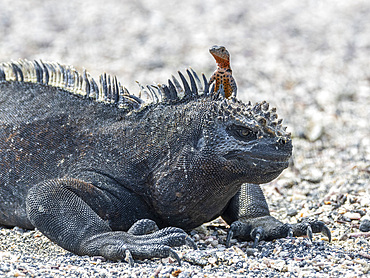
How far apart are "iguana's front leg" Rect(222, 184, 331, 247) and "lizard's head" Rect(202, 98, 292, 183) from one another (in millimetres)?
703

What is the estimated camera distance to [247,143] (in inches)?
224

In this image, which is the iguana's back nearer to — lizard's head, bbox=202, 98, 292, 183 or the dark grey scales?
the dark grey scales

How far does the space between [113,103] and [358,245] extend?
2.96 meters

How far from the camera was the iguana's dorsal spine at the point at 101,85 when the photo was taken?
620 cm

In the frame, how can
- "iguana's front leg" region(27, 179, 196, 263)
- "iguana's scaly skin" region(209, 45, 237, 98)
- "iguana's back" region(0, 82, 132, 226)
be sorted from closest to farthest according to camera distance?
"iguana's front leg" region(27, 179, 196, 263) → "iguana's scaly skin" region(209, 45, 237, 98) → "iguana's back" region(0, 82, 132, 226)

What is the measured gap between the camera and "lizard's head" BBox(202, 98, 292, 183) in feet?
18.6

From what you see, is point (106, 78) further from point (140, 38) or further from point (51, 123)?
point (140, 38)

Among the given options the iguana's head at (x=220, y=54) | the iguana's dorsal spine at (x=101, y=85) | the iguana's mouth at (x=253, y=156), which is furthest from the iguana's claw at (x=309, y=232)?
the iguana's head at (x=220, y=54)

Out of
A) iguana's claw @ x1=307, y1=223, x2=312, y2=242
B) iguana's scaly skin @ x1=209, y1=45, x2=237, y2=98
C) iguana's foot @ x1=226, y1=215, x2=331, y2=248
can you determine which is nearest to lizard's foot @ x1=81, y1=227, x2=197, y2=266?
iguana's foot @ x1=226, y1=215, x2=331, y2=248

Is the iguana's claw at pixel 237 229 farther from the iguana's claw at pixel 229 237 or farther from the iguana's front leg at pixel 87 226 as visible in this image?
the iguana's front leg at pixel 87 226

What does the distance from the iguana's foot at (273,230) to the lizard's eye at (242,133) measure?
1072 millimetres

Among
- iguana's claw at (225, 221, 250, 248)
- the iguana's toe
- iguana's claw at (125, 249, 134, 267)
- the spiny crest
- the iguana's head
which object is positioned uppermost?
the iguana's head

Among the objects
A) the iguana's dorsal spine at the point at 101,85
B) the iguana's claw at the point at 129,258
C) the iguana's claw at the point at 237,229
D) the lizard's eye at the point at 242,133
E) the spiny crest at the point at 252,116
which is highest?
the iguana's dorsal spine at the point at 101,85

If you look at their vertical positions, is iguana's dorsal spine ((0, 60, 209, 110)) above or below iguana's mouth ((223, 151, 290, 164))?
above
